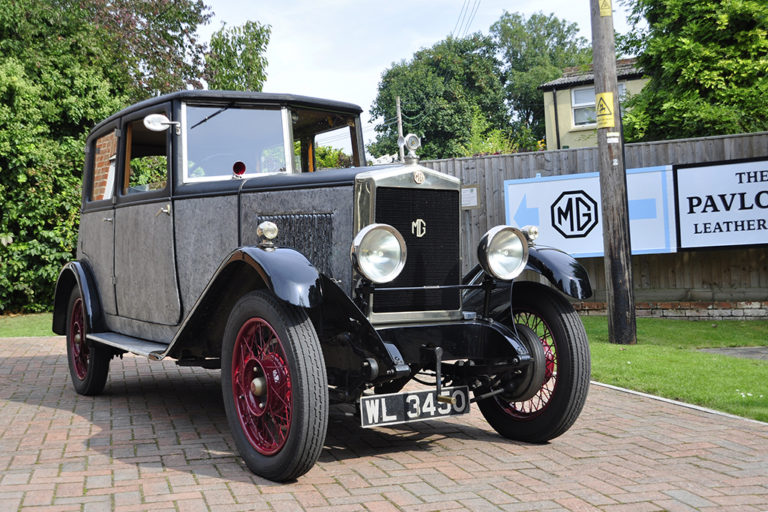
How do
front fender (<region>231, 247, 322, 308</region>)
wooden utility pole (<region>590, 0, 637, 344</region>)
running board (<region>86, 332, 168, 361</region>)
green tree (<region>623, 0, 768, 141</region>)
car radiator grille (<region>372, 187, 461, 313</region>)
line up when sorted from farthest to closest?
green tree (<region>623, 0, 768, 141</region>)
wooden utility pole (<region>590, 0, 637, 344</region>)
running board (<region>86, 332, 168, 361</region>)
car radiator grille (<region>372, 187, 461, 313</region>)
front fender (<region>231, 247, 322, 308</region>)

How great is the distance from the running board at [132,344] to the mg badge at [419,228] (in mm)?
1767

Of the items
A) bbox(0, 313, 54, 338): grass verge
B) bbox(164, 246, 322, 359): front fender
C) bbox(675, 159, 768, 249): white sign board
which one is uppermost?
bbox(675, 159, 768, 249): white sign board

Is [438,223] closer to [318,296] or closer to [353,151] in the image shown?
[318,296]

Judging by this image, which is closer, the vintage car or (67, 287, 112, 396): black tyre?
the vintage car

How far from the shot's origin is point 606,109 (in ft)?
28.6

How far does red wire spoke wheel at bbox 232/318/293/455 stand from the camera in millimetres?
3855

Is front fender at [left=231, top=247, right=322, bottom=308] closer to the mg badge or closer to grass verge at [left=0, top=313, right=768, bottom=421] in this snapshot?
the mg badge

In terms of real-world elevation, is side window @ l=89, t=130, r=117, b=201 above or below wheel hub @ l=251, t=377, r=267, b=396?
above

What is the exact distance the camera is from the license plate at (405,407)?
12.5 ft

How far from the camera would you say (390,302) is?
4227 millimetres

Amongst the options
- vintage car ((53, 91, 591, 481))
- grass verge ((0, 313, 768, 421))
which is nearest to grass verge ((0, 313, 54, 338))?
grass verge ((0, 313, 768, 421))

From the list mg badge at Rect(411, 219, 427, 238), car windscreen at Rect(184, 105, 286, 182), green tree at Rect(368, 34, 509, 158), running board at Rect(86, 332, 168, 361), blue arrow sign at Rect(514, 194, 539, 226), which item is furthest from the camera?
green tree at Rect(368, 34, 509, 158)

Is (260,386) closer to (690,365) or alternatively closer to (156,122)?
(156,122)

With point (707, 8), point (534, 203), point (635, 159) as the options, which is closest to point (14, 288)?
point (534, 203)
